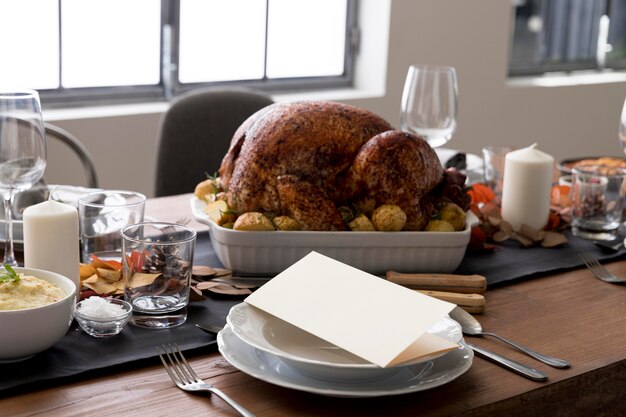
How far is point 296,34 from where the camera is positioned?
3.41 meters

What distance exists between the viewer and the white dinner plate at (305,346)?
2.93 ft

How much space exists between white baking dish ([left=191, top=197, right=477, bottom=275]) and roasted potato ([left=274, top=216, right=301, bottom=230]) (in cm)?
1

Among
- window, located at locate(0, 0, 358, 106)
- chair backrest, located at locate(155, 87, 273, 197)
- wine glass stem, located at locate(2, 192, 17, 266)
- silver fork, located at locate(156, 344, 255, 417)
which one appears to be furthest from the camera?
window, located at locate(0, 0, 358, 106)

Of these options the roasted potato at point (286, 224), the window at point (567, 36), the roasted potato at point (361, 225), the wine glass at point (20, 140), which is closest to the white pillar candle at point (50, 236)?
the wine glass at point (20, 140)

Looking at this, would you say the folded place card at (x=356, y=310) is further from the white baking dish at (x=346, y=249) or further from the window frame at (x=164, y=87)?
the window frame at (x=164, y=87)

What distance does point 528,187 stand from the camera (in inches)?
59.6

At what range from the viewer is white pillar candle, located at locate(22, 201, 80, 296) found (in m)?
1.10

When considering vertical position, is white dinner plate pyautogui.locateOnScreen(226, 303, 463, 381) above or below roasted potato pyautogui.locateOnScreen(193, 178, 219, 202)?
below

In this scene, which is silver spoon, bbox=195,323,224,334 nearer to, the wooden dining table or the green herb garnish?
the wooden dining table

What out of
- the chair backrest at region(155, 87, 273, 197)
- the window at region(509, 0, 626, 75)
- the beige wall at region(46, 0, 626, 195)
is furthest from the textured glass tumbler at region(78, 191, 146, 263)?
the window at region(509, 0, 626, 75)

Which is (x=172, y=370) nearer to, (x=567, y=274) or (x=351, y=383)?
(x=351, y=383)

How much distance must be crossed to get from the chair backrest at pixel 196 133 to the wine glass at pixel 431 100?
2.59 feet

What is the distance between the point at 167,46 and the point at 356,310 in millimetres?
2286

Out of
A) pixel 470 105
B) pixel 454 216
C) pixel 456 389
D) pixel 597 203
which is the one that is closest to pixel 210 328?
pixel 456 389
